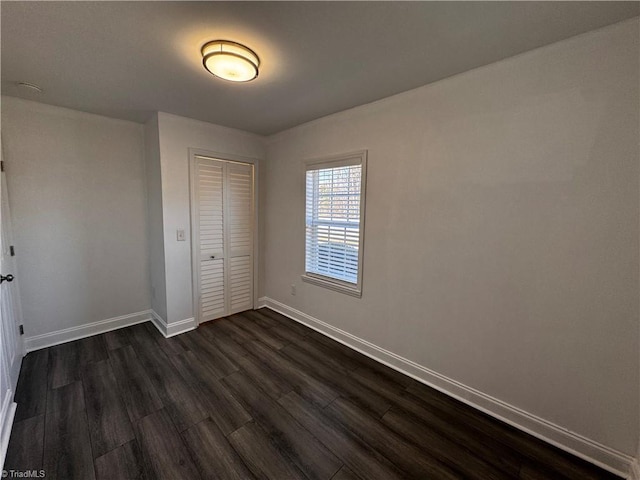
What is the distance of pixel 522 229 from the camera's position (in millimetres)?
1702

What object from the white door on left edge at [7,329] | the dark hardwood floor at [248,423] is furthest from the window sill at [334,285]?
the white door on left edge at [7,329]

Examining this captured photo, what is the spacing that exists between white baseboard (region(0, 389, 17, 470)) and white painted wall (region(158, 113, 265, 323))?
1.23 m

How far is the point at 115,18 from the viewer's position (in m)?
Result: 1.37

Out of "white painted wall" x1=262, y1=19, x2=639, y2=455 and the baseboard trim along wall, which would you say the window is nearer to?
"white painted wall" x1=262, y1=19, x2=639, y2=455

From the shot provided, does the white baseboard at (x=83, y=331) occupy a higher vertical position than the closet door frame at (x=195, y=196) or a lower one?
lower

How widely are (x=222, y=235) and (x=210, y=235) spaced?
16 cm

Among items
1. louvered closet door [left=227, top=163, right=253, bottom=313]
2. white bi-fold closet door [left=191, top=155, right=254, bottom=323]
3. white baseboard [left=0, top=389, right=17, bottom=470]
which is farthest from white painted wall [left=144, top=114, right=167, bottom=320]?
white baseboard [left=0, top=389, right=17, bottom=470]

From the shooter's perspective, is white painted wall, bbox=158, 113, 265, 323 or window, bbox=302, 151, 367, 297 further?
white painted wall, bbox=158, 113, 265, 323

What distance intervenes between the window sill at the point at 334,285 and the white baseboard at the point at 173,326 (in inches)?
57.9

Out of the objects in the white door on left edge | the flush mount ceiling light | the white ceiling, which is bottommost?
the white door on left edge

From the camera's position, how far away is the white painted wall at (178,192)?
9.09ft

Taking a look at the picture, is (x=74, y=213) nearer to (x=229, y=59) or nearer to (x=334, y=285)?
(x=229, y=59)

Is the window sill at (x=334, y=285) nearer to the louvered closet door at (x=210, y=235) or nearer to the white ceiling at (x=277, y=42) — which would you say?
the louvered closet door at (x=210, y=235)

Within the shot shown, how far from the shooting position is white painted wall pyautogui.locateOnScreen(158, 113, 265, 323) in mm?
2771
